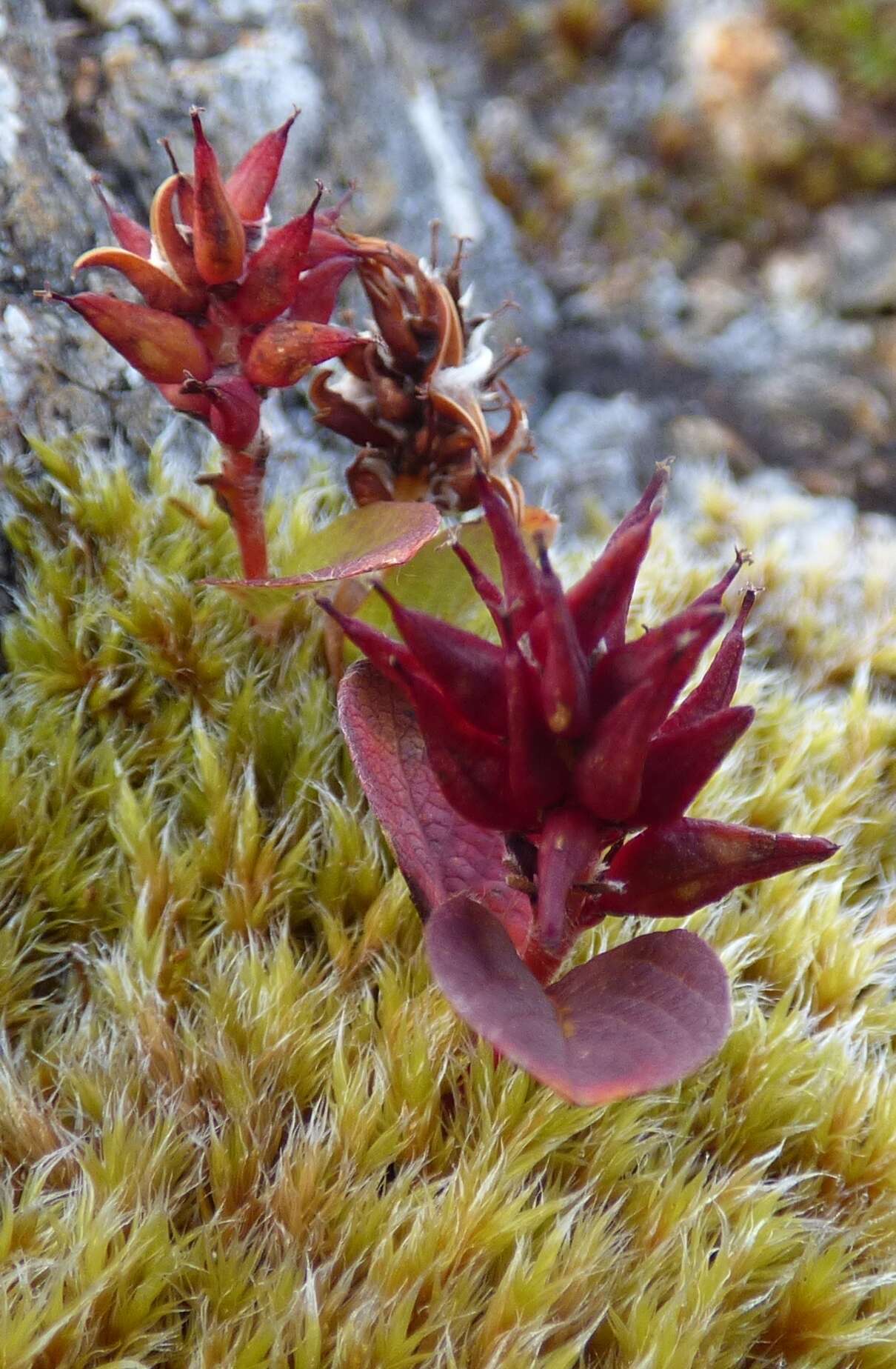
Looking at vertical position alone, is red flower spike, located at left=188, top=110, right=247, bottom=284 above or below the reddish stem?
above

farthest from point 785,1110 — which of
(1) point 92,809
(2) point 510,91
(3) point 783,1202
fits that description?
(2) point 510,91

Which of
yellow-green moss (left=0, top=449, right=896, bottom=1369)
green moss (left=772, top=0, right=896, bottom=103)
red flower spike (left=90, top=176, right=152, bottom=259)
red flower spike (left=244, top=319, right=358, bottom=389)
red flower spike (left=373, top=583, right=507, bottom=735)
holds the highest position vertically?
green moss (left=772, top=0, right=896, bottom=103)

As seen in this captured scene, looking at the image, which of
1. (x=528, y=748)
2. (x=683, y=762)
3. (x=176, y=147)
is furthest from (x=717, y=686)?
(x=176, y=147)

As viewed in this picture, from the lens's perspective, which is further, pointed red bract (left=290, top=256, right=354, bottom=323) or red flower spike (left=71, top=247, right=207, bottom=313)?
pointed red bract (left=290, top=256, right=354, bottom=323)

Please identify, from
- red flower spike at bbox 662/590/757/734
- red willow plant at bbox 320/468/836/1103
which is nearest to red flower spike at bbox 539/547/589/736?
red willow plant at bbox 320/468/836/1103

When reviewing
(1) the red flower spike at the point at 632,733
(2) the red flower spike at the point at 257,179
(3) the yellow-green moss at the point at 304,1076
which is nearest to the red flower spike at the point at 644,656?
(1) the red flower spike at the point at 632,733

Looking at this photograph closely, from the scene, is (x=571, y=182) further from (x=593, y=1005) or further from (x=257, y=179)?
(x=593, y=1005)

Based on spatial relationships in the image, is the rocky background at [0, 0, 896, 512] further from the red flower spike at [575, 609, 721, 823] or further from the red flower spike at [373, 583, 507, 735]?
the red flower spike at [575, 609, 721, 823]
